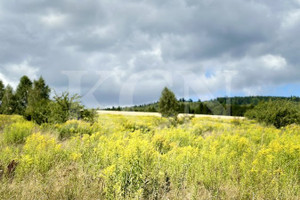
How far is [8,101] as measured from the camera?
33.5 m

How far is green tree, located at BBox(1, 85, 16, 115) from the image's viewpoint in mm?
32434

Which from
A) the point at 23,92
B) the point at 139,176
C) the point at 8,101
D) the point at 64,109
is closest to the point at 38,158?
the point at 139,176

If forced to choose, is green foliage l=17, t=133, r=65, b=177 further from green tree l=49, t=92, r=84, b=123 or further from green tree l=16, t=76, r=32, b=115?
green tree l=16, t=76, r=32, b=115

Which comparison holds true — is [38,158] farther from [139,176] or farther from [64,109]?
A: [64,109]

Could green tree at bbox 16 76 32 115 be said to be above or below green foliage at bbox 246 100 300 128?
above

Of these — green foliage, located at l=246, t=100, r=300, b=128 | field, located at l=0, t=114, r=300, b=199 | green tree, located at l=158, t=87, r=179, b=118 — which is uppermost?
green tree, located at l=158, t=87, r=179, b=118

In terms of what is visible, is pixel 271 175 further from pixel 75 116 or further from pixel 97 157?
pixel 75 116

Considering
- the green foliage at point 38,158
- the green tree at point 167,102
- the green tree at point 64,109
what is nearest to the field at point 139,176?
the green foliage at point 38,158

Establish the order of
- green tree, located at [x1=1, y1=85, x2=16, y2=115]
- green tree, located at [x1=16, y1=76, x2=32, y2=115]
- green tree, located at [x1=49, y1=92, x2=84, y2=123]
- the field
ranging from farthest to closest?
green tree, located at [x1=16, y1=76, x2=32, y2=115] < green tree, located at [x1=1, y1=85, x2=16, y2=115] < green tree, located at [x1=49, y1=92, x2=84, y2=123] < the field

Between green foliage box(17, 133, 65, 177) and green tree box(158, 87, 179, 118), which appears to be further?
green tree box(158, 87, 179, 118)

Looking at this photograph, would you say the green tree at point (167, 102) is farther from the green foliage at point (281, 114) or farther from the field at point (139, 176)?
the field at point (139, 176)

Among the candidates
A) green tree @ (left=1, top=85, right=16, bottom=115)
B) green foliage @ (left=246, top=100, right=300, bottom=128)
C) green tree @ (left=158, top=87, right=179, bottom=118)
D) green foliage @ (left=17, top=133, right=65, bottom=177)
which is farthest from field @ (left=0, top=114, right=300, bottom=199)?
green tree @ (left=1, top=85, right=16, bottom=115)

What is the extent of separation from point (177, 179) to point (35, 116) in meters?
11.7

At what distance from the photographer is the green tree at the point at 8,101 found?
32434 mm
